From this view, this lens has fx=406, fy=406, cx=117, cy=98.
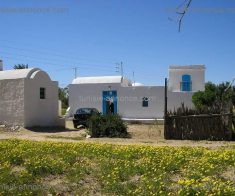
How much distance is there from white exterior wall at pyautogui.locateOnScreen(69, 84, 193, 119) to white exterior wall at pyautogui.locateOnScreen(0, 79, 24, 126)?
12312mm

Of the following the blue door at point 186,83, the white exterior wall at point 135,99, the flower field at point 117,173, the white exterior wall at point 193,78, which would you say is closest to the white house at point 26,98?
the white exterior wall at point 135,99

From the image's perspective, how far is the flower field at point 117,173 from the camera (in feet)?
23.5

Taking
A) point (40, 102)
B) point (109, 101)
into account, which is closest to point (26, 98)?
point (40, 102)

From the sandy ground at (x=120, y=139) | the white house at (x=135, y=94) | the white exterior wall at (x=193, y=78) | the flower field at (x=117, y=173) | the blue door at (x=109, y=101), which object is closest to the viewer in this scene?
the flower field at (x=117, y=173)

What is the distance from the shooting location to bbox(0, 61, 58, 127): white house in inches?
998

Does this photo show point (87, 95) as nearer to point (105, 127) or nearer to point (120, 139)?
point (105, 127)

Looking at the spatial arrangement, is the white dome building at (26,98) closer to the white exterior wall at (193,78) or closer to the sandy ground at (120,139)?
the sandy ground at (120,139)

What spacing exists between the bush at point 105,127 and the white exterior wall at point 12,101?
22.5 ft

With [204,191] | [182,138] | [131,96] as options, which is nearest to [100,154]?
[204,191]

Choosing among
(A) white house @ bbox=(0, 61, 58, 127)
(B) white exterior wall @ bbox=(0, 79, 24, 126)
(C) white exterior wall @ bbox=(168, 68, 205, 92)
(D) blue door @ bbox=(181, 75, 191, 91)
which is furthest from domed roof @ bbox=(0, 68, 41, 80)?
(D) blue door @ bbox=(181, 75, 191, 91)

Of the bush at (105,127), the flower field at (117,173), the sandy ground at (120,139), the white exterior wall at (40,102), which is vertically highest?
the white exterior wall at (40,102)

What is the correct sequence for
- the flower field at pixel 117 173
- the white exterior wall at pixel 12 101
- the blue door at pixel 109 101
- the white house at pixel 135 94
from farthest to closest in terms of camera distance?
1. the blue door at pixel 109 101
2. the white house at pixel 135 94
3. the white exterior wall at pixel 12 101
4. the flower field at pixel 117 173

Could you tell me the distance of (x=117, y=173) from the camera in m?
8.26

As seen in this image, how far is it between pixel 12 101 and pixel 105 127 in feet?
27.5
